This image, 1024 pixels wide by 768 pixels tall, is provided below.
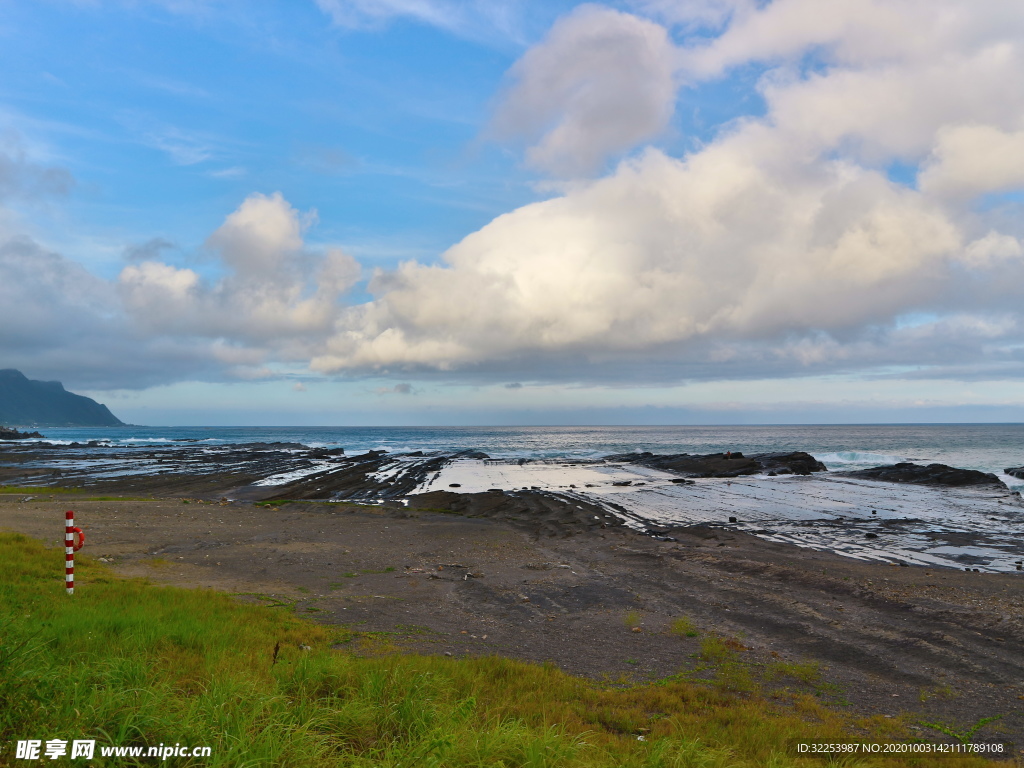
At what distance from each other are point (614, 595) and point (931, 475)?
4815cm

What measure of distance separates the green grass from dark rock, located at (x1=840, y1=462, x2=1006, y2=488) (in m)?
49.9

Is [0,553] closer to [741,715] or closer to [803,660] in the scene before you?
[741,715]

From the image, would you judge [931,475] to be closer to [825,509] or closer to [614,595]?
[825,509]

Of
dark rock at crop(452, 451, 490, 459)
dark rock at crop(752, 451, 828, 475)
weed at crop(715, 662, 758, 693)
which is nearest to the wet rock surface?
dark rock at crop(752, 451, 828, 475)

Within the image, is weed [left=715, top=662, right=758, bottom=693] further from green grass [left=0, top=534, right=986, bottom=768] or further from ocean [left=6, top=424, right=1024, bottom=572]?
ocean [left=6, top=424, right=1024, bottom=572]

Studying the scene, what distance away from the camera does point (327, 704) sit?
5.95 meters

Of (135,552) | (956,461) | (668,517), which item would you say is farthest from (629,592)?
(956,461)

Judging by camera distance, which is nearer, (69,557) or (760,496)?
(69,557)

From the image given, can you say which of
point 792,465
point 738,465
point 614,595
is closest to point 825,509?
point 614,595

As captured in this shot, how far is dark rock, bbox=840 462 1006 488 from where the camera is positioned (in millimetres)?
47031

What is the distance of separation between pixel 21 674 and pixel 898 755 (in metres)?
8.87

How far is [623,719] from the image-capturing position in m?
7.09

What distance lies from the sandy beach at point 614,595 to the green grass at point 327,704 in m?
1.52

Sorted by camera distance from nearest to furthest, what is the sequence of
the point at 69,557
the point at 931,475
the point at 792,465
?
the point at 69,557, the point at 931,475, the point at 792,465
